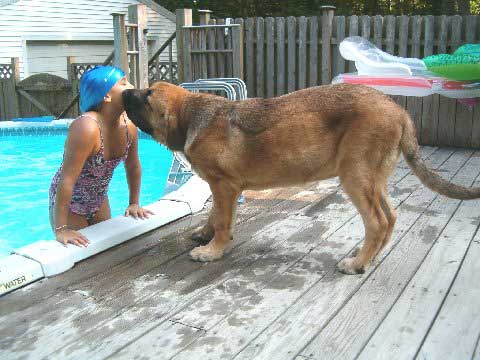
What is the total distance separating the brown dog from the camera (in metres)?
3.12

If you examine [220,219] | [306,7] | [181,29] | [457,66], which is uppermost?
[306,7]

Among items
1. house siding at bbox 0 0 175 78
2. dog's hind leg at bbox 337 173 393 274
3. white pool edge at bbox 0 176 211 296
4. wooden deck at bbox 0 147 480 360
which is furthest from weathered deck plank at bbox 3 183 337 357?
house siding at bbox 0 0 175 78

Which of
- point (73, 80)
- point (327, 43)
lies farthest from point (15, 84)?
point (327, 43)

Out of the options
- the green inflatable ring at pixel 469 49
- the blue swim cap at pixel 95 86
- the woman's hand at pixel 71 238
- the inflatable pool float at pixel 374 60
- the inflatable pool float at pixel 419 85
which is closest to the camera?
the woman's hand at pixel 71 238

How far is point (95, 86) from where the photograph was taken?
11.6 feet

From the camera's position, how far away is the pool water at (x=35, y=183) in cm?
740

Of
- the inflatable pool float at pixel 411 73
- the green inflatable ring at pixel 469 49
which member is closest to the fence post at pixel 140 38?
the inflatable pool float at pixel 411 73

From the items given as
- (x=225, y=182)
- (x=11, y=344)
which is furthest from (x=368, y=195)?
(x=11, y=344)

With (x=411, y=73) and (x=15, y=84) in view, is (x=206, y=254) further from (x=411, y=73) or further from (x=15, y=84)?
(x=15, y=84)

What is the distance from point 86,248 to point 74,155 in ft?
2.01

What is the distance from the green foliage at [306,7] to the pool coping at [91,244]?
18.2 m

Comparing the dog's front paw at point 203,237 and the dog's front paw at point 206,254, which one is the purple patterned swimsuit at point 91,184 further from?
the dog's front paw at point 206,254

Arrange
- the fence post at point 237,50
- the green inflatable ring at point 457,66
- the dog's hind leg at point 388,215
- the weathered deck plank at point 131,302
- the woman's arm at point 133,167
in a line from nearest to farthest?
the weathered deck plank at point 131,302
the dog's hind leg at point 388,215
the woman's arm at point 133,167
the green inflatable ring at point 457,66
the fence post at point 237,50

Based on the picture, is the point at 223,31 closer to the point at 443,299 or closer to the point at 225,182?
the point at 225,182
